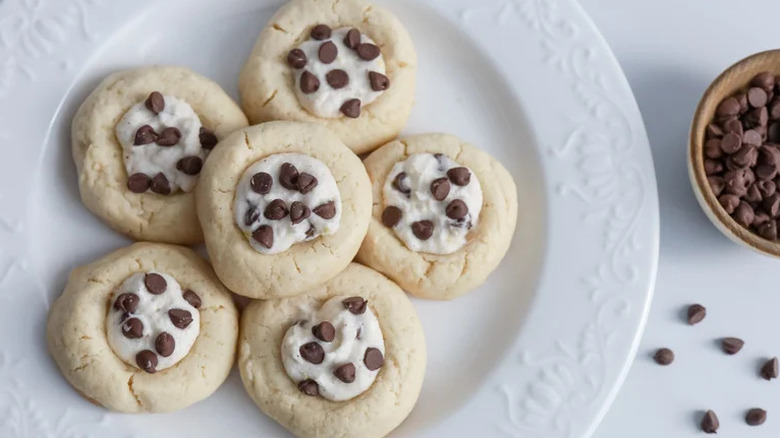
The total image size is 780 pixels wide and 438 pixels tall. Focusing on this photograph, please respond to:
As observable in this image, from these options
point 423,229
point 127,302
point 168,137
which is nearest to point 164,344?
point 127,302

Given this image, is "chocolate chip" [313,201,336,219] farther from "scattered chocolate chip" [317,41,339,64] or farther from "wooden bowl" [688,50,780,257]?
"wooden bowl" [688,50,780,257]

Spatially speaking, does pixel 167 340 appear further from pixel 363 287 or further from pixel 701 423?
pixel 701 423

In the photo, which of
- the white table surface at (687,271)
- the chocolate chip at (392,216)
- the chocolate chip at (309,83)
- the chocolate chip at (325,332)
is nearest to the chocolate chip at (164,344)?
the chocolate chip at (325,332)

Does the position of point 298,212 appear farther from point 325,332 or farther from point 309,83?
point 309,83

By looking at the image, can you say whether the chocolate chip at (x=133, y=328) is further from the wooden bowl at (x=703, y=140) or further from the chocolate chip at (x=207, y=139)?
the wooden bowl at (x=703, y=140)

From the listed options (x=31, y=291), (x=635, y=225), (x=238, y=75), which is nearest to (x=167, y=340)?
(x=31, y=291)

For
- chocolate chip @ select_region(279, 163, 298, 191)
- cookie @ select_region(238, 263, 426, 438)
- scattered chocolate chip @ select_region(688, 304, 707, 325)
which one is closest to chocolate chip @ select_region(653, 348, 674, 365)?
scattered chocolate chip @ select_region(688, 304, 707, 325)
